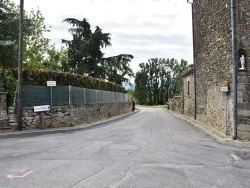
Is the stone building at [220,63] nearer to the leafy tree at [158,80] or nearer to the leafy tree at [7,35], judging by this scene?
the leafy tree at [7,35]

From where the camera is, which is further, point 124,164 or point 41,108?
point 41,108

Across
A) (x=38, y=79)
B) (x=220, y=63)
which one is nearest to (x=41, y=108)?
(x=38, y=79)

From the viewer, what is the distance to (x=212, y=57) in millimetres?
14648

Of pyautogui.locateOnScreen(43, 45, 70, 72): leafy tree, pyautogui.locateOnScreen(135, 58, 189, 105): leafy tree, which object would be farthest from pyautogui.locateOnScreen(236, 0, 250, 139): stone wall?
pyautogui.locateOnScreen(135, 58, 189, 105): leafy tree

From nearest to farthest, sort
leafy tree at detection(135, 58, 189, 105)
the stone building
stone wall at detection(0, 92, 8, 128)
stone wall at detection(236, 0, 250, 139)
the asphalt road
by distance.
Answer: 1. the asphalt road
2. stone wall at detection(236, 0, 250, 139)
3. the stone building
4. stone wall at detection(0, 92, 8, 128)
5. leafy tree at detection(135, 58, 189, 105)

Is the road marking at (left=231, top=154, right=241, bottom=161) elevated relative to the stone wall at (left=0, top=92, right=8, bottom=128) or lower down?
lower down

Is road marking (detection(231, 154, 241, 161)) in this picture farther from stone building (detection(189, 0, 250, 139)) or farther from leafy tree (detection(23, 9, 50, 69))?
leafy tree (detection(23, 9, 50, 69))

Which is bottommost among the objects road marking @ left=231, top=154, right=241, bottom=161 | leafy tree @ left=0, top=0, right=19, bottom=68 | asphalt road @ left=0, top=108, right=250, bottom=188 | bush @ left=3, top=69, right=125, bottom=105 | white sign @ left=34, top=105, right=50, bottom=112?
road marking @ left=231, top=154, right=241, bottom=161

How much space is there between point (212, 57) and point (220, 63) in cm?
168

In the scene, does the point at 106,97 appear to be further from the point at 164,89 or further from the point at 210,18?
the point at 164,89

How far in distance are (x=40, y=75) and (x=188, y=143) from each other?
9.52 m

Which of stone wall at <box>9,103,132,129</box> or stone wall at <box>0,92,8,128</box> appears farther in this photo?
stone wall at <box>9,103,132,129</box>

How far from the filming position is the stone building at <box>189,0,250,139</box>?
35.6 ft

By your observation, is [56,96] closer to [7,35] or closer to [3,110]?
[3,110]
